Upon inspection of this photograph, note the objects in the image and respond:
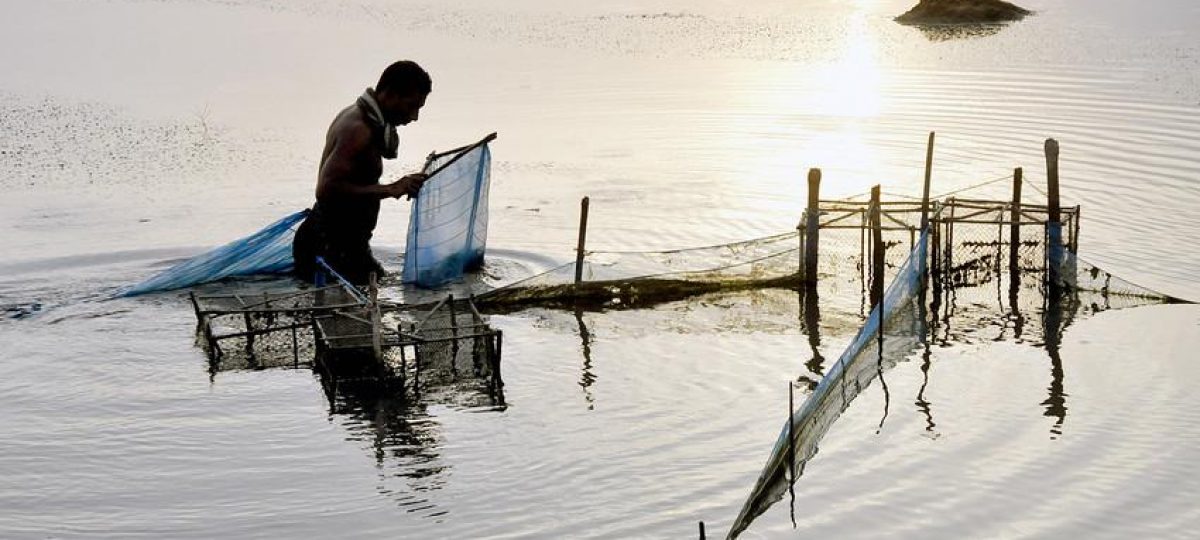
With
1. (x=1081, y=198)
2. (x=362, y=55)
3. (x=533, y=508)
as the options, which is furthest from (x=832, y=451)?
(x=362, y=55)

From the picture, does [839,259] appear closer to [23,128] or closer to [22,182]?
[22,182]

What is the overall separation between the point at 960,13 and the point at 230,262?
840 inches

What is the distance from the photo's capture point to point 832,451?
7621 mm

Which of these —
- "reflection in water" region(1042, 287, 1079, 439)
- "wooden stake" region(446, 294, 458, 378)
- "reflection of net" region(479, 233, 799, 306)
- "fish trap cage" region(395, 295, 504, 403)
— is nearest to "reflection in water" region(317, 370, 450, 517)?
"fish trap cage" region(395, 295, 504, 403)

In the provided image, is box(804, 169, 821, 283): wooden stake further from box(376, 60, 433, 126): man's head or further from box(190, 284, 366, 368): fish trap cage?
box(190, 284, 366, 368): fish trap cage

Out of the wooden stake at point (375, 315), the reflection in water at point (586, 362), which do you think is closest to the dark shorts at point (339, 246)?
the wooden stake at point (375, 315)

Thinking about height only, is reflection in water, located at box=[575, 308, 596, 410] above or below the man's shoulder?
below

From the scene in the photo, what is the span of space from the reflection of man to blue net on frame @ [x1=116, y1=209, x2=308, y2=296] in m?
0.94

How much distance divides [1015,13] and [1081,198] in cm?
1578

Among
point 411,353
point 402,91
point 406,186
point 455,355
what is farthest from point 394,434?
point 402,91

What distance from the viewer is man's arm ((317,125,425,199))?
8.81 m

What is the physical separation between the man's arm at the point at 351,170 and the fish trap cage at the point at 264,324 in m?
0.64

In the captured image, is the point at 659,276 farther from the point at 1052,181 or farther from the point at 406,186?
the point at 1052,181

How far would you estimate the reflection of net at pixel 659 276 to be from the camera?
10211 millimetres
